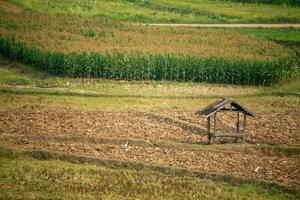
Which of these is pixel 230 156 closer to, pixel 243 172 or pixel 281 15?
pixel 243 172

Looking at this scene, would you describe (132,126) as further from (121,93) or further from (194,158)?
(121,93)

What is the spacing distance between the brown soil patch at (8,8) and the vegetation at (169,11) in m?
1.31

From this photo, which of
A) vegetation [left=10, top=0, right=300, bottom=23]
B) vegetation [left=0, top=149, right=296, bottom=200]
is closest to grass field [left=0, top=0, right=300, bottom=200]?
vegetation [left=0, top=149, right=296, bottom=200]

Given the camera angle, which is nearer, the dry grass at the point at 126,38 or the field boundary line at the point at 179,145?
the field boundary line at the point at 179,145

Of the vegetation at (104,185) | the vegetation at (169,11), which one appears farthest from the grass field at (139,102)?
the vegetation at (169,11)

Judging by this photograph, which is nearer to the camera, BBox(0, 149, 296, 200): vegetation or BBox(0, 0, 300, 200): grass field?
BBox(0, 149, 296, 200): vegetation

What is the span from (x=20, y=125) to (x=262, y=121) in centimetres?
925

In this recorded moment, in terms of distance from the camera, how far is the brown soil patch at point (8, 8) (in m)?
55.6

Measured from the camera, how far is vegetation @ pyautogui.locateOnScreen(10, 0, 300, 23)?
193 ft

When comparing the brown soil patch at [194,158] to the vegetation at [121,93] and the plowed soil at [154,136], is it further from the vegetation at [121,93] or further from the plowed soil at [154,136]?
the vegetation at [121,93]

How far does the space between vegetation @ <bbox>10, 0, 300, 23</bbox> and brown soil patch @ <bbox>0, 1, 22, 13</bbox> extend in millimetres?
1306

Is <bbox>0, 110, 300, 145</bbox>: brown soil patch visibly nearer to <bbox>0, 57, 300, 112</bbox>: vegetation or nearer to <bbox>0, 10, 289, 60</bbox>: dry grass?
<bbox>0, 57, 300, 112</bbox>: vegetation

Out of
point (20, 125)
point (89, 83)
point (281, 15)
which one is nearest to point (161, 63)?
point (89, 83)

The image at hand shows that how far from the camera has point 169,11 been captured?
2477 inches
